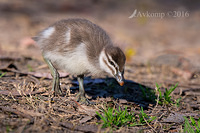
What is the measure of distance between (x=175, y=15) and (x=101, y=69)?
13349 millimetres

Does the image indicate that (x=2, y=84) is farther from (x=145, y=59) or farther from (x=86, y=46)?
(x=145, y=59)

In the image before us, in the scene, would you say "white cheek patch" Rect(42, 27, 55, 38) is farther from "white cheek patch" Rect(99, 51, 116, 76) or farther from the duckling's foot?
the duckling's foot

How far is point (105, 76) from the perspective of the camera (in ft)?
24.1

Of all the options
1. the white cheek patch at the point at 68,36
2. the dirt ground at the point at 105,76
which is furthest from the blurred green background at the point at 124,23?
the white cheek patch at the point at 68,36

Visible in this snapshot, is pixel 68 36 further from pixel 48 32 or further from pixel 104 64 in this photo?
pixel 104 64

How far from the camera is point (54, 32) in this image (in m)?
5.71

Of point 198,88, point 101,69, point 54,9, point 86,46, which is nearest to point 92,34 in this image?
point 86,46

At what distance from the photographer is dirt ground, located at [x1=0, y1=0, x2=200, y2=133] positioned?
4.47 meters

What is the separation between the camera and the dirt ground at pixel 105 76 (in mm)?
4473

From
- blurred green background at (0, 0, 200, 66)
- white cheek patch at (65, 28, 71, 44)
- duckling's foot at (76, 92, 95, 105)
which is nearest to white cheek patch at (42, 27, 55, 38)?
white cheek patch at (65, 28, 71, 44)

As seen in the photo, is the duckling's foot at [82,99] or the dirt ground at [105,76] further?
the duckling's foot at [82,99]

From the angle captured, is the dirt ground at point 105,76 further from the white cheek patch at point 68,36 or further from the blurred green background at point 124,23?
the white cheek patch at point 68,36

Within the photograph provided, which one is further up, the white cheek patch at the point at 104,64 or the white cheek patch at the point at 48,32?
the white cheek patch at the point at 48,32

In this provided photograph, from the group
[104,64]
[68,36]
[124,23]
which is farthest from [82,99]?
[124,23]
